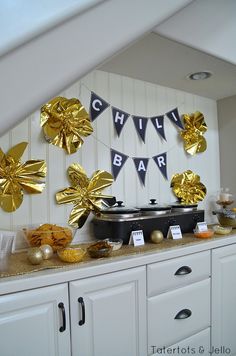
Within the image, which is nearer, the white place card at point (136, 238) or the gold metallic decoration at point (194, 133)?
the white place card at point (136, 238)

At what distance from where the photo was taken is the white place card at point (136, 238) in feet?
5.29

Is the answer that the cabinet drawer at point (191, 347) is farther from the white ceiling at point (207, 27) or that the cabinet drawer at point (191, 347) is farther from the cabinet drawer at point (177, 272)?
the white ceiling at point (207, 27)

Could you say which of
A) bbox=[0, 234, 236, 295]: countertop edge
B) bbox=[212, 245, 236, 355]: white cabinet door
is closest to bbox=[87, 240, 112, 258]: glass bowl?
bbox=[0, 234, 236, 295]: countertop edge

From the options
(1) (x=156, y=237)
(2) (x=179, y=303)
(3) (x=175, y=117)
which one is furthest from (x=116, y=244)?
(3) (x=175, y=117)

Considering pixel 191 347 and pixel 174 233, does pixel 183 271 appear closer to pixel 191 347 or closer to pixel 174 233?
pixel 174 233

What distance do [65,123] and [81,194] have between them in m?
0.44

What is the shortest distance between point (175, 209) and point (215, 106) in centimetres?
118

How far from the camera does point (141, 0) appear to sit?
3.36 feet

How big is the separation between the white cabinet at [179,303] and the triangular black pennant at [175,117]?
105 cm

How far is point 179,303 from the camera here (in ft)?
5.15

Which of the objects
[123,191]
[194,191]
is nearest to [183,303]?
[123,191]

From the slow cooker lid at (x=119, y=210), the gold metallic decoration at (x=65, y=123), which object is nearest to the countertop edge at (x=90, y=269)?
the slow cooker lid at (x=119, y=210)

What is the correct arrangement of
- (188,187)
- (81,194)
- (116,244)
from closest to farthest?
(116,244) < (81,194) < (188,187)

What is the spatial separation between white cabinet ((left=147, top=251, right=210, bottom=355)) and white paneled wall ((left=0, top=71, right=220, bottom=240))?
0.56 meters
